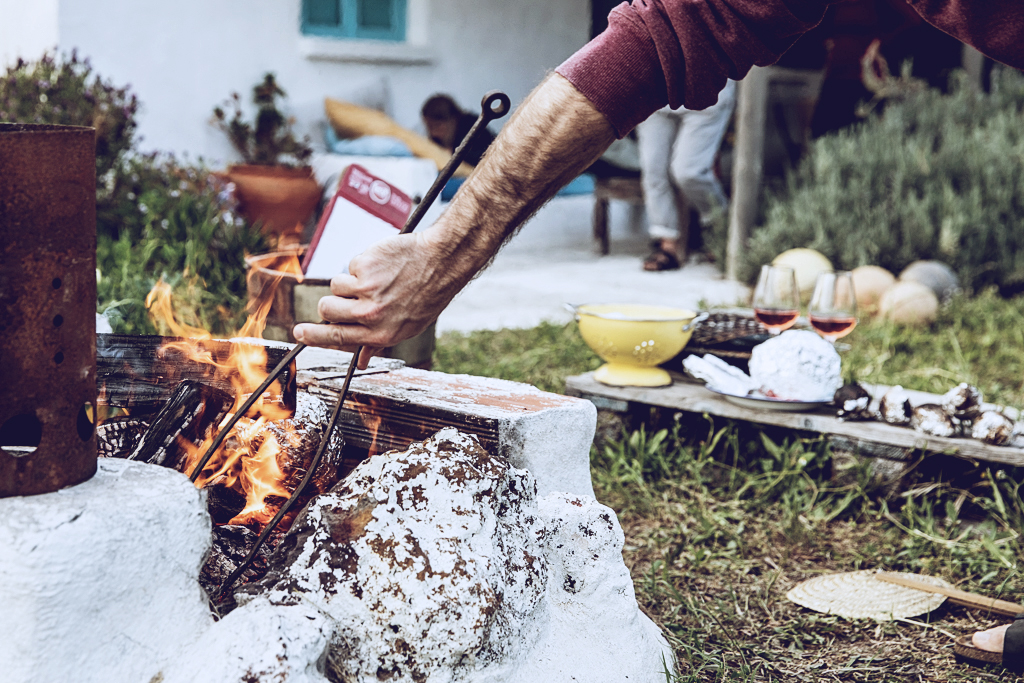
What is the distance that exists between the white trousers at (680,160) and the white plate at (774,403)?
12.2 ft

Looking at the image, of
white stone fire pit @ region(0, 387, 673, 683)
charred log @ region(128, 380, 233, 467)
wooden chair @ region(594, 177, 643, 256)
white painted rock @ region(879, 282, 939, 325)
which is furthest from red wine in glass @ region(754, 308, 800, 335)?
wooden chair @ region(594, 177, 643, 256)

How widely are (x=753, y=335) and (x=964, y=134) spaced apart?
14.0 ft

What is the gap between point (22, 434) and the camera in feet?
3.34

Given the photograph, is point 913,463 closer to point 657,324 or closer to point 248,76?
point 657,324

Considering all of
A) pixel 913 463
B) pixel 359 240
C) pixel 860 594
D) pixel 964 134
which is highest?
pixel 964 134

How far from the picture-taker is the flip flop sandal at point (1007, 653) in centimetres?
177

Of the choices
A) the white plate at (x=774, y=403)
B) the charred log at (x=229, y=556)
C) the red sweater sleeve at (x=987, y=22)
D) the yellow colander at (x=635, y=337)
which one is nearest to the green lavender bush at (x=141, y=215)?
the yellow colander at (x=635, y=337)

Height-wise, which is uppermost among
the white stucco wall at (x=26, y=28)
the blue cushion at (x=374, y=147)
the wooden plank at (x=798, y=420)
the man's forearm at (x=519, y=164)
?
the white stucco wall at (x=26, y=28)

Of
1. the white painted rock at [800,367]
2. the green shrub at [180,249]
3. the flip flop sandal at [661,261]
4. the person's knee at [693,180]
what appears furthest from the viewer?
the flip flop sandal at [661,261]

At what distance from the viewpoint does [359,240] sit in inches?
91.8

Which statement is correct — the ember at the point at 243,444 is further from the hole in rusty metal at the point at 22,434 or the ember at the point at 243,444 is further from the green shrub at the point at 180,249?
the green shrub at the point at 180,249

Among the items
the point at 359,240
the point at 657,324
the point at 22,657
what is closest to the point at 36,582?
the point at 22,657

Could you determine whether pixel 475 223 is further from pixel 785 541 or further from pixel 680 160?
pixel 680 160

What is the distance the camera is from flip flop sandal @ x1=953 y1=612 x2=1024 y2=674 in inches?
69.7
